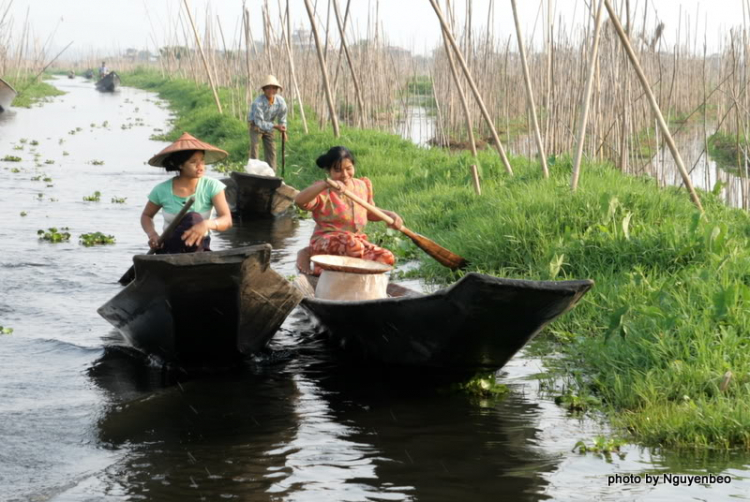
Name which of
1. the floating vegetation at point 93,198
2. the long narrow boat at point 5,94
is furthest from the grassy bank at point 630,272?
the long narrow boat at point 5,94

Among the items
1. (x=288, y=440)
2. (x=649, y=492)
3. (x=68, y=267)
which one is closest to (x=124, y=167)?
(x=68, y=267)

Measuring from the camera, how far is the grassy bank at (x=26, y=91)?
27953 millimetres

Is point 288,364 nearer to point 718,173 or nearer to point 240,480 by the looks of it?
point 240,480

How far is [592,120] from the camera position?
27.5 ft

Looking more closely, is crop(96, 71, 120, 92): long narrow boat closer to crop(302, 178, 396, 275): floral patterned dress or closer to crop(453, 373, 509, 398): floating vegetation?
crop(302, 178, 396, 275): floral patterned dress

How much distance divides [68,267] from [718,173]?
11.3 m

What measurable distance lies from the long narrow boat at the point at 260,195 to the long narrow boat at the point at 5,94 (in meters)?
15.3

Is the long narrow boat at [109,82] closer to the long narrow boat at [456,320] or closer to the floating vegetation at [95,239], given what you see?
the floating vegetation at [95,239]

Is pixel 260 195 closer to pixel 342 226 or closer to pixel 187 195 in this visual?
pixel 342 226

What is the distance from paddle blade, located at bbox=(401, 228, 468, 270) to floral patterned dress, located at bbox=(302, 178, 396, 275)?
0.22 metres

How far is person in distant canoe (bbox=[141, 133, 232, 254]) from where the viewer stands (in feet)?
15.3

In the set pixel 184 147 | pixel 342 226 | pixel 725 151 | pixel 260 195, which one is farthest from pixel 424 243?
pixel 725 151

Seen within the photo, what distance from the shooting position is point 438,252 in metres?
5.72

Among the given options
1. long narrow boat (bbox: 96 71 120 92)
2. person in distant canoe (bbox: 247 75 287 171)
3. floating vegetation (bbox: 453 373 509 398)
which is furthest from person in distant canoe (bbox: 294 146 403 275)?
long narrow boat (bbox: 96 71 120 92)
